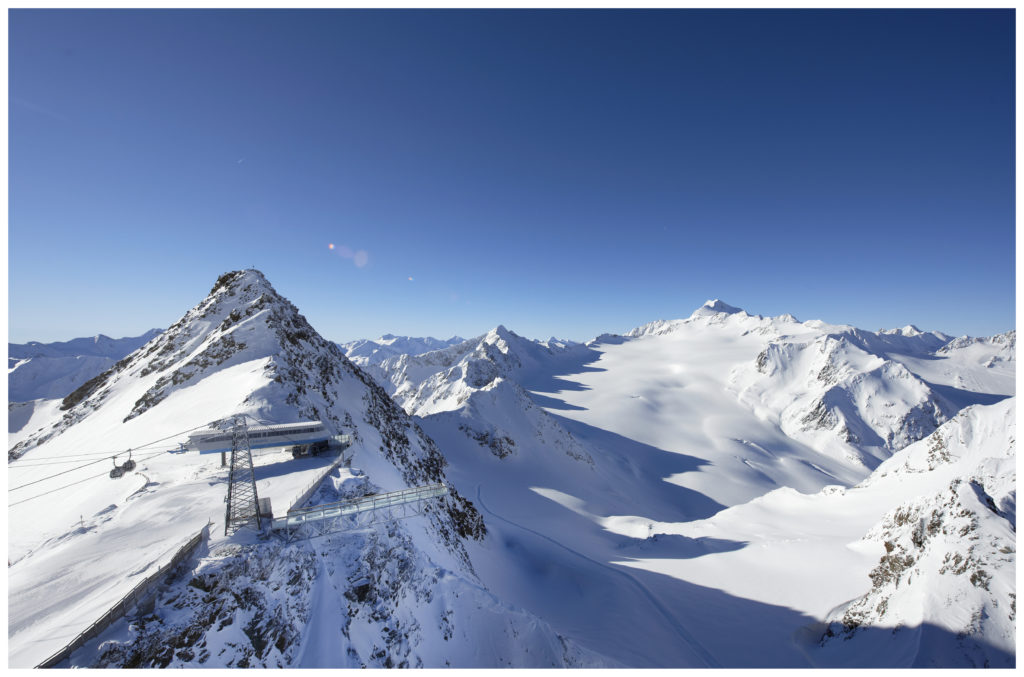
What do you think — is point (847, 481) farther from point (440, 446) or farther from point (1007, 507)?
point (440, 446)

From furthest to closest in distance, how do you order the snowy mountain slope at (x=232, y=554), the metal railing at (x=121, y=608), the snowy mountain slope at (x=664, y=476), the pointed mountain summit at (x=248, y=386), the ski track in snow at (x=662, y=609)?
the pointed mountain summit at (x=248, y=386) < the snowy mountain slope at (x=664, y=476) < the ski track in snow at (x=662, y=609) < the snowy mountain slope at (x=232, y=554) < the metal railing at (x=121, y=608)

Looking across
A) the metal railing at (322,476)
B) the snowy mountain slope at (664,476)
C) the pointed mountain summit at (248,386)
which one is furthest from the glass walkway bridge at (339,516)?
the snowy mountain slope at (664,476)

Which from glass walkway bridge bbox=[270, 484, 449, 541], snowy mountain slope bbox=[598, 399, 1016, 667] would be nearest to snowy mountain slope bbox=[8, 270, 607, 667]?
glass walkway bridge bbox=[270, 484, 449, 541]

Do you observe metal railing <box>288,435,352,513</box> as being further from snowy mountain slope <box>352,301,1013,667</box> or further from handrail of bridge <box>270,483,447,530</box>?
snowy mountain slope <box>352,301,1013,667</box>

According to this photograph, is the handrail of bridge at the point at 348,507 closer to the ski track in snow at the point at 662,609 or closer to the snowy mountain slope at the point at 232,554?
the snowy mountain slope at the point at 232,554

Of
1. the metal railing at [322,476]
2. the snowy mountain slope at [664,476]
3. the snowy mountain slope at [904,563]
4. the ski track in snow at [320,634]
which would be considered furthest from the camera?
the snowy mountain slope at [664,476]

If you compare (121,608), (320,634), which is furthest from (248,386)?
(320,634)

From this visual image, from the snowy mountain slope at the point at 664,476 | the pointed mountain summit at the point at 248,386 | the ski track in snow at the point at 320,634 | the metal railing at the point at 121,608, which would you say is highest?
the pointed mountain summit at the point at 248,386

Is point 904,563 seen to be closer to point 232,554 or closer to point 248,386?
point 232,554

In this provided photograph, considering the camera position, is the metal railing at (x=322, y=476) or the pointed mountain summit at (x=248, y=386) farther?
the pointed mountain summit at (x=248, y=386)
